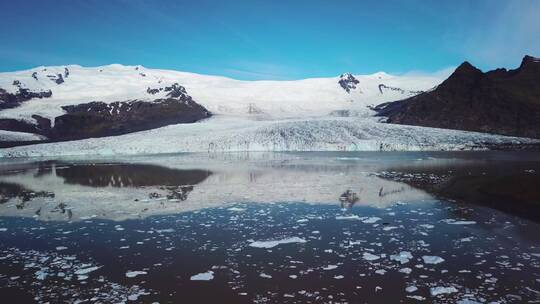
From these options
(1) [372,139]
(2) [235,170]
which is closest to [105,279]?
(2) [235,170]

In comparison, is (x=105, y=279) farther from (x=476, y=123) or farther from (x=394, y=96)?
(x=394, y=96)

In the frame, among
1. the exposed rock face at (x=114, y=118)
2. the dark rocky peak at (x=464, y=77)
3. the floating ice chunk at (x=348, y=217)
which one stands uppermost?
the dark rocky peak at (x=464, y=77)

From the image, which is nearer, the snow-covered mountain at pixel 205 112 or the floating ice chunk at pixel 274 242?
the floating ice chunk at pixel 274 242

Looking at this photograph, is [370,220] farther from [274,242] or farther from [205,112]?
[205,112]

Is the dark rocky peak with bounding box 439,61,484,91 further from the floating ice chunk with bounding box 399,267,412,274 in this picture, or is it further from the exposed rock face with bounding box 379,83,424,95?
the exposed rock face with bounding box 379,83,424,95

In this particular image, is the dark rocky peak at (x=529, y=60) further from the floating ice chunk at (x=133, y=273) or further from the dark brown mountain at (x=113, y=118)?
the floating ice chunk at (x=133, y=273)

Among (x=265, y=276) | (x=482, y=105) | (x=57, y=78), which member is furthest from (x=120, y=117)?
(x=265, y=276)

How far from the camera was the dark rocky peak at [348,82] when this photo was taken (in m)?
145

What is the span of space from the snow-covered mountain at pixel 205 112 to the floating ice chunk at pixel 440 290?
38.9 meters

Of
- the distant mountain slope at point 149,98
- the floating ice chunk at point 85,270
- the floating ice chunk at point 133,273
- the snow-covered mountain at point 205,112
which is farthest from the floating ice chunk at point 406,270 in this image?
the distant mountain slope at point 149,98

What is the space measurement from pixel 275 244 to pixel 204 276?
94.2 inches

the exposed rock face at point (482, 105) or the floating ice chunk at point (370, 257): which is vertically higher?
the exposed rock face at point (482, 105)

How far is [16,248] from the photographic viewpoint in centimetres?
957

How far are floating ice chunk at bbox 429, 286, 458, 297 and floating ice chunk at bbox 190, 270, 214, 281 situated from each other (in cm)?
376
